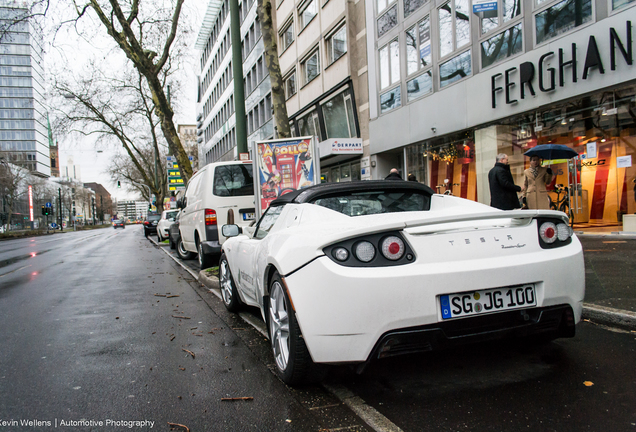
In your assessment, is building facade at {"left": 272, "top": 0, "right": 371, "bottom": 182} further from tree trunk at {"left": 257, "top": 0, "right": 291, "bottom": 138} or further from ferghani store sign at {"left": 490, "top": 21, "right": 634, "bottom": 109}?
tree trunk at {"left": 257, "top": 0, "right": 291, "bottom": 138}

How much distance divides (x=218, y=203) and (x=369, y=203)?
5180 mm

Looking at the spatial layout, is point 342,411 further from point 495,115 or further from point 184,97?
point 184,97

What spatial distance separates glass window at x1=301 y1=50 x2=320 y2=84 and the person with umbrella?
1423cm

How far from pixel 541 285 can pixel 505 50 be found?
34.2 feet

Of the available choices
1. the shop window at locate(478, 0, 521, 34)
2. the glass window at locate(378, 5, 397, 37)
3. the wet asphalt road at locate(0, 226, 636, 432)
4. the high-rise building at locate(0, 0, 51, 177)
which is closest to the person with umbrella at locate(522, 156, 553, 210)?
the shop window at locate(478, 0, 521, 34)

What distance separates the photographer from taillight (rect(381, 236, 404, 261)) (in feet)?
7.83

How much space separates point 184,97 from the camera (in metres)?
28.8

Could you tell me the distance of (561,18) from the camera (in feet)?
32.1

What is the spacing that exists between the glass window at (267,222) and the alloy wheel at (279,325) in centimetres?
91

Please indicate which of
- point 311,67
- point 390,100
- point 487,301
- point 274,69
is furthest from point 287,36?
point 487,301

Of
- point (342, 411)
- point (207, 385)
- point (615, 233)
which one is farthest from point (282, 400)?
point (615, 233)

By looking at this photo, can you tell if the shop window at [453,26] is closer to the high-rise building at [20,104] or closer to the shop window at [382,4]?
the shop window at [382,4]

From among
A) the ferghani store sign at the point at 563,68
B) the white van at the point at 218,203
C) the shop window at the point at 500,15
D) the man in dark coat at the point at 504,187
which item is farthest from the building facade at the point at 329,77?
the man in dark coat at the point at 504,187

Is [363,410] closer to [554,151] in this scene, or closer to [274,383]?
[274,383]
